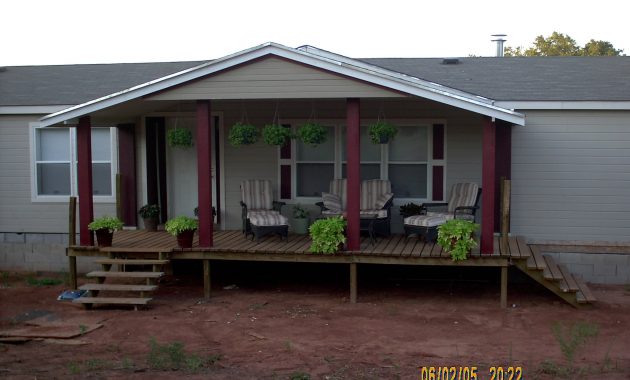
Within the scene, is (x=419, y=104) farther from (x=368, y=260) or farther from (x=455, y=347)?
(x=455, y=347)

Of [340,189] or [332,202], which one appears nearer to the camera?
[332,202]

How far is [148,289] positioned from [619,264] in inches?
266

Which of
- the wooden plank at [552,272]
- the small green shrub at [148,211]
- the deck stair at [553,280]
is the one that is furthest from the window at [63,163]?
the wooden plank at [552,272]

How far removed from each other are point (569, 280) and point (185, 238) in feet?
17.0

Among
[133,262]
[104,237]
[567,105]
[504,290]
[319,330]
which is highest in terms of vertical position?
[567,105]

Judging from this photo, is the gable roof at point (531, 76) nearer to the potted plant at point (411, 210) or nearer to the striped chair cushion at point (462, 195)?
the striped chair cushion at point (462, 195)

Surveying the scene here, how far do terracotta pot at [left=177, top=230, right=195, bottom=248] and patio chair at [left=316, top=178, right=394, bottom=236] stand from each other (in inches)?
80.0

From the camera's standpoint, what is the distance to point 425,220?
31.1 feet

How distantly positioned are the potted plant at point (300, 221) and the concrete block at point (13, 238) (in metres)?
4.86

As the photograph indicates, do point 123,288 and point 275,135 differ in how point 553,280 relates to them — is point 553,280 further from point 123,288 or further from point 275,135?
point 123,288

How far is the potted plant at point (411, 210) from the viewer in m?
10.3

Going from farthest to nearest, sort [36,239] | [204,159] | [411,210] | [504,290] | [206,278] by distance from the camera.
A: [36,239] → [411,210] → [206,278] → [204,159] → [504,290]

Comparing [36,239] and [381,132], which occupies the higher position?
[381,132]

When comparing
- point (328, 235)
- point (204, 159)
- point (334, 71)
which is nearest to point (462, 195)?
point (328, 235)
